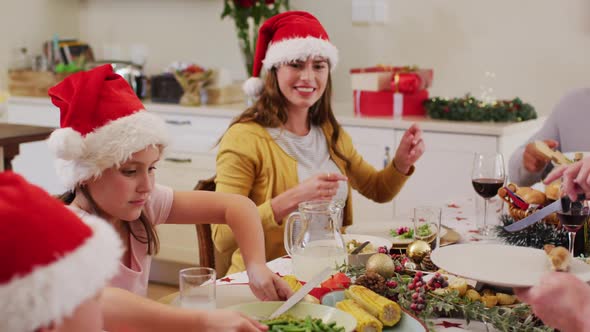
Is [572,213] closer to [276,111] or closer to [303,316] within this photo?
[303,316]

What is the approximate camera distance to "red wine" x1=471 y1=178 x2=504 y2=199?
201cm

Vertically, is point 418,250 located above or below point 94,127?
below

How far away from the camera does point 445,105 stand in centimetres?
364

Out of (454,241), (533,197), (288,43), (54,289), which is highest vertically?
(288,43)

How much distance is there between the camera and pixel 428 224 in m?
1.80

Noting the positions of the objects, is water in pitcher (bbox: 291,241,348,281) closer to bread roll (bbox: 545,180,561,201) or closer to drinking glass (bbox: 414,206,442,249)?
drinking glass (bbox: 414,206,442,249)

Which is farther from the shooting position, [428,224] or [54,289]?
[428,224]

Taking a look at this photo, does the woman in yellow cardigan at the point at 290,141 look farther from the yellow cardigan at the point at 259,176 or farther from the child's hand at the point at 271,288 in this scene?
the child's hand at the point at 271,288

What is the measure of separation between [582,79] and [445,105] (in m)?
0.73

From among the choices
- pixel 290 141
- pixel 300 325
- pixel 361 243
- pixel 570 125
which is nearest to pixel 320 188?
pixel 361 243

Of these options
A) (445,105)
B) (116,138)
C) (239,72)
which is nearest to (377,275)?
(116,138)

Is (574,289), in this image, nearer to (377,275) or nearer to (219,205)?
(377,275)

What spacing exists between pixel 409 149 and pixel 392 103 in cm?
140

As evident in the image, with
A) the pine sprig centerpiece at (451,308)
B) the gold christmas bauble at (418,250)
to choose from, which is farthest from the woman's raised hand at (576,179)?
the pine sprig centerpiece at (451,308)
